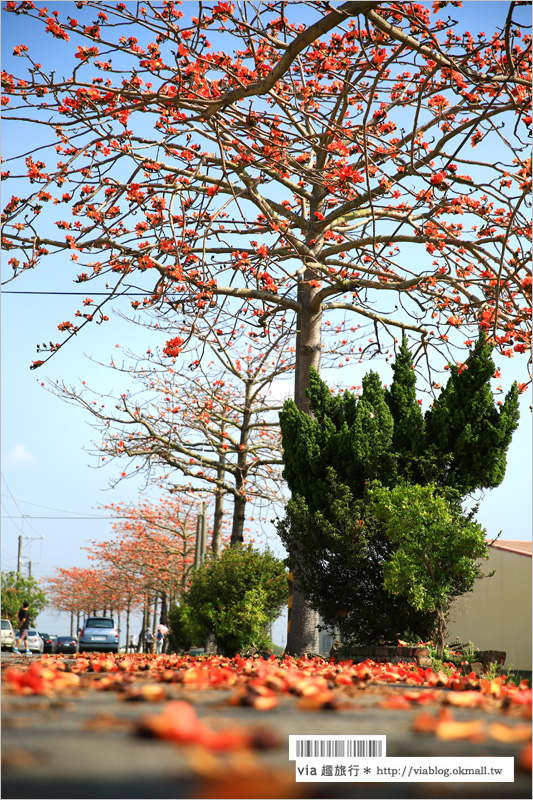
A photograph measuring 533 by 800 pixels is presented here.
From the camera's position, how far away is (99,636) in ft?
74.3

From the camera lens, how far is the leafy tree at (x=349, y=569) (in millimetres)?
7668

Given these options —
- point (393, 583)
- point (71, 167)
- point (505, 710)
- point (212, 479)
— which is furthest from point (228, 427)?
point (505, 710)

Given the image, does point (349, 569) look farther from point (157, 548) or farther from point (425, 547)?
point (157, 548)

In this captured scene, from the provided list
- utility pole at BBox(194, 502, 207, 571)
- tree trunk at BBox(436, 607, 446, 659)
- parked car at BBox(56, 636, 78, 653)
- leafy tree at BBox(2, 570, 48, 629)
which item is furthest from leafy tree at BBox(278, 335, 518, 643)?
leafy tree at BBox(2, 570, 48, 629)

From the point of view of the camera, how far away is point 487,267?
9.45 m

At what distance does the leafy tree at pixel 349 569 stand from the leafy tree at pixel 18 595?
34.8 metres

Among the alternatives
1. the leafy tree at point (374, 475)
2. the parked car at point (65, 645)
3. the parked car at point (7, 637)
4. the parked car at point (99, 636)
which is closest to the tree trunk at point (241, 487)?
the leafy tree at point (374, 475)

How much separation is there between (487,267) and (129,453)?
8434 mm

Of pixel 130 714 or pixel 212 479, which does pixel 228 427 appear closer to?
pixel 212 479

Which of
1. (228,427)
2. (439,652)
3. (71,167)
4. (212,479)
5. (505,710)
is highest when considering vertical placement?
(71,167)

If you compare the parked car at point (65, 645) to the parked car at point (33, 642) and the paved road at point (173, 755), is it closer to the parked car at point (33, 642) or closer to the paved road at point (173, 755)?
the parked car at point (33, 642)

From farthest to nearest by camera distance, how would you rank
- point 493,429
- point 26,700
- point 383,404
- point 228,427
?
point 228,427, point 383,404, point 493,429, point 26,700

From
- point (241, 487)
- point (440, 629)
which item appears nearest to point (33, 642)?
point (241, 487)

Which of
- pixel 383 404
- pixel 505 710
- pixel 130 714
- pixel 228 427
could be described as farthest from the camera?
pixel 228 427
